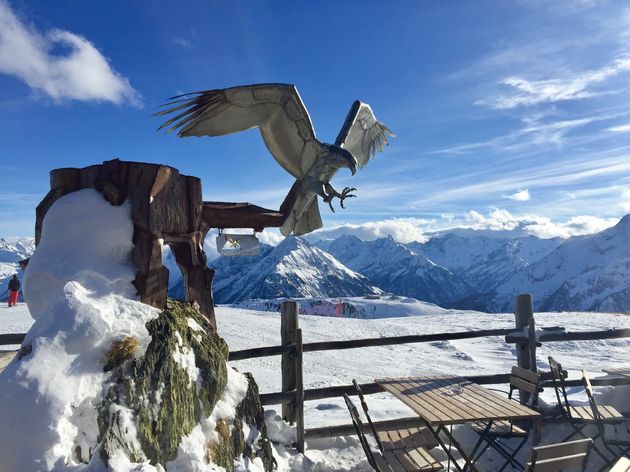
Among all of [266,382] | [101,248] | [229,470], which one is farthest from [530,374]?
[266,382]

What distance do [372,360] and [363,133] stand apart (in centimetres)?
749

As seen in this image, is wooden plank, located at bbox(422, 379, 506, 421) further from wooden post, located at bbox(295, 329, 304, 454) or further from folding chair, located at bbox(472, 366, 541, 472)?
wooden post, located at bbox(295, 329, 304, 454)

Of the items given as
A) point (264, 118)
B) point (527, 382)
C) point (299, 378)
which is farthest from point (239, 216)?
point (527, 382)

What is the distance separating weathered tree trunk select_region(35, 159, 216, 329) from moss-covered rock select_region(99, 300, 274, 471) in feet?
1.06

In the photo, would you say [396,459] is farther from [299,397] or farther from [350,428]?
[299,397]

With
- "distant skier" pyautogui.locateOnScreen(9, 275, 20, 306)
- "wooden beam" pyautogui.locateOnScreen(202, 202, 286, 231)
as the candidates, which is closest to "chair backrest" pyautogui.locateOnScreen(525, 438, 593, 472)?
"wooden beam" pyautogui.locateOnScreen(202, 202, 286, 231)

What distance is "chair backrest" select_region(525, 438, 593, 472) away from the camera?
279 cm

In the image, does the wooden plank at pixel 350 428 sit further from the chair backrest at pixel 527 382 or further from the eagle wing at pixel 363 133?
the eagle wing at pixel 363 133

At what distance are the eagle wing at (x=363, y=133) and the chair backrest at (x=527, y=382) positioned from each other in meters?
3.14

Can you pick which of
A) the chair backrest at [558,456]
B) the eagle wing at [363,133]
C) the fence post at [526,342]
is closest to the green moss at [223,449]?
the chair backrest at [558,456]

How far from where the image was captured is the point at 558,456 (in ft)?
9.57

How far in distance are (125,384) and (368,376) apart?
8006mm

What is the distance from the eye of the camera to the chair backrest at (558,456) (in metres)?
2.79

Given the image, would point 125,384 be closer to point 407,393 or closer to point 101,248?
point 101,248
